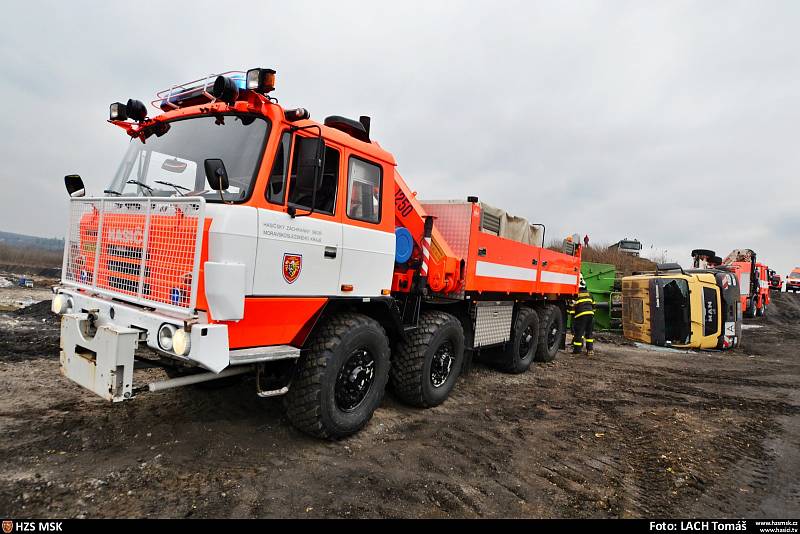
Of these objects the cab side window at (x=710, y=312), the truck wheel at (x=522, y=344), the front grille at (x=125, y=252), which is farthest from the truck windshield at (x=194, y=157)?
the cab side window at (x=710, y=312)

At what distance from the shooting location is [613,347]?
11875mm

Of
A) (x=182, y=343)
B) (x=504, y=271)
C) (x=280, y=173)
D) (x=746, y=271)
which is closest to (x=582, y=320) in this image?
(x=504, y=271)

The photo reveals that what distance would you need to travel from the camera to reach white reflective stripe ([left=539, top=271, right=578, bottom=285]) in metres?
8.11

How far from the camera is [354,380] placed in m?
4.21

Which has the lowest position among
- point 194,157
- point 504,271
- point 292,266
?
point 292,266

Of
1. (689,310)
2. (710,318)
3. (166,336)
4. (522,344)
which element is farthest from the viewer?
(710,318)

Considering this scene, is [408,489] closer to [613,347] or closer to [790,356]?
[613,347]

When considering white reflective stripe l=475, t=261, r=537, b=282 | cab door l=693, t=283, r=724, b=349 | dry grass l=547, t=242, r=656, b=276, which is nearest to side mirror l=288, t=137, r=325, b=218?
white reflective stripe l=475, t=261, r=537, b=282

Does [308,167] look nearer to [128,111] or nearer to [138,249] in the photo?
[138,249]

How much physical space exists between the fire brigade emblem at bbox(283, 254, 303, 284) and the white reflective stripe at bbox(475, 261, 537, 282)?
272cm

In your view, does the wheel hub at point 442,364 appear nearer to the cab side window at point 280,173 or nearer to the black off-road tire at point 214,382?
the black off-road tire at point 214,382

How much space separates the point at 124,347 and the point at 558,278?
7.43 meters

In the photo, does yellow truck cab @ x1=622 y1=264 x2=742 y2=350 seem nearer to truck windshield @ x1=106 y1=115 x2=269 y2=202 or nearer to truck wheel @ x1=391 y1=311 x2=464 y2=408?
truck wheel @ x1=391 y1=311 x2=464 y2=408
